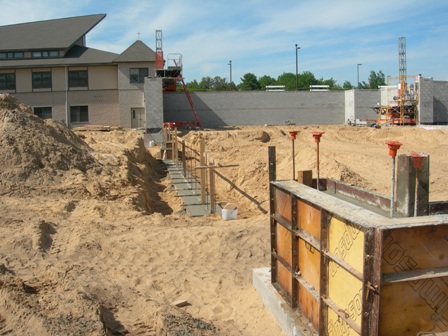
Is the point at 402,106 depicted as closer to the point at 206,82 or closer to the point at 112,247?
the point at 112,247

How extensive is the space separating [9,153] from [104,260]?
6741mm

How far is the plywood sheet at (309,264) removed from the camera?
4977 millimetres

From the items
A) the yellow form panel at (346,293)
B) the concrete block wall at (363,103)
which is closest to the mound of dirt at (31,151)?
the yellow form panel at (346,293)

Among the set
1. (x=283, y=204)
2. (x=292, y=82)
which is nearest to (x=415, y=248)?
(x=283, y=204)

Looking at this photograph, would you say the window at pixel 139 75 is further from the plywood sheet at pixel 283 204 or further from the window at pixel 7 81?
the plywood sheet at pixel 283 204

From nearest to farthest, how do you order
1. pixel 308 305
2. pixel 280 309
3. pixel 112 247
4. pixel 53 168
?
pixel 308 305
pixel 280 309
pixel 112 247
pixel 53 168

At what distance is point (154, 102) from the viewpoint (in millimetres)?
38219

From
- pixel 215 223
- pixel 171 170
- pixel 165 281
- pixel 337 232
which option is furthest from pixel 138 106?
pixel 337 232

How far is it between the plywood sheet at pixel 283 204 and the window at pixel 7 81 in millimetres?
39034

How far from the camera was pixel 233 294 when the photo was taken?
728 cm

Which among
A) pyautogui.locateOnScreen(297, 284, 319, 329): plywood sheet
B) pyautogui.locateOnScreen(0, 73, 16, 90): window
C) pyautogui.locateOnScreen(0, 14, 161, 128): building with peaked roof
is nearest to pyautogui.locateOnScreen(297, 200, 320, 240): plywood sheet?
pyautogui.locateOnScreen(297, 284, 319, 329): plywood sheet

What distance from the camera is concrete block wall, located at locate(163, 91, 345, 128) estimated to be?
141 ft

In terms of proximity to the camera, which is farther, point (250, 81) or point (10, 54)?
point (250, 81)

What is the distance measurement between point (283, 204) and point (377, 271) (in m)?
2.27
